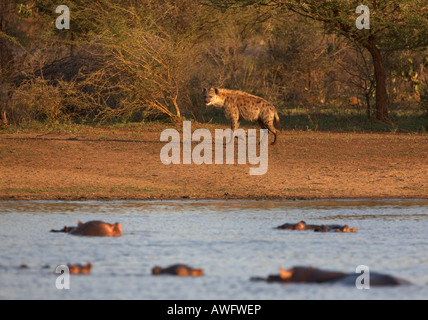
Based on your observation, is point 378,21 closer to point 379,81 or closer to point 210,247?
point 379,81

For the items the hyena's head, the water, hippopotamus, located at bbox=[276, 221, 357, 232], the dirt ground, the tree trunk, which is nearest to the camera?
the water

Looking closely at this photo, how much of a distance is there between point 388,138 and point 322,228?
8998mm

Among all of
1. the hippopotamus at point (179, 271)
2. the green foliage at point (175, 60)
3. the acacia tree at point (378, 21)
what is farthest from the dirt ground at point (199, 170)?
the hippopotamus at point (179, 271)

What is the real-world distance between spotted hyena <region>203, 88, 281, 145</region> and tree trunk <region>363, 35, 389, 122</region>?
4.93 meters

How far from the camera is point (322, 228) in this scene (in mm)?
9836

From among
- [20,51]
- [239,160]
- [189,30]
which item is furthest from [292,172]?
[20,51]

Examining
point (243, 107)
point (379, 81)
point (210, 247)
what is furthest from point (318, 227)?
point (379, 81)

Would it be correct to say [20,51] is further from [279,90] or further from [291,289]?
[291,289]

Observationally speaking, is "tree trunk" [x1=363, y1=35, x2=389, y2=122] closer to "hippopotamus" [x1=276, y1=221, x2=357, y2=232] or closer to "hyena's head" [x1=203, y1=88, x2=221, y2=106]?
"hyena's head" [x1=203, y1=88, x2=221, y2=106]

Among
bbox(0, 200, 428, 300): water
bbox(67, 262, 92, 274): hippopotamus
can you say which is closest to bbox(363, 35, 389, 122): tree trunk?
bbox(0, 200, 428, 300): water

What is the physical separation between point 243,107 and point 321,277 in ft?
34.2

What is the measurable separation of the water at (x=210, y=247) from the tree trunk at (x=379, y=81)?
354 inches

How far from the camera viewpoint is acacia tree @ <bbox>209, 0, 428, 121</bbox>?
64.8 feet
